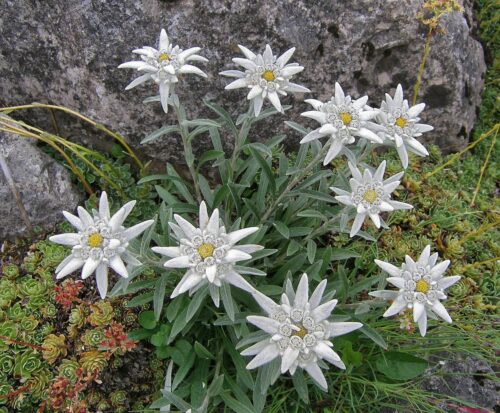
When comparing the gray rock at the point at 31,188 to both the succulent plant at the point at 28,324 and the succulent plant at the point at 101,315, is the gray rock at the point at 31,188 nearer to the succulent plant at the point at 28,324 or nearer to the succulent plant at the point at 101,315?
the succulent plant at the point at 28,324

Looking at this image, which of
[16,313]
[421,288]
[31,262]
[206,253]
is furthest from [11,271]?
[421,288]

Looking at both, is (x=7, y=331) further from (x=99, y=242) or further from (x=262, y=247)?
(x=262, y=247)

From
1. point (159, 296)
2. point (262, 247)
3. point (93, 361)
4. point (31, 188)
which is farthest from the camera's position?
point (31, 188)

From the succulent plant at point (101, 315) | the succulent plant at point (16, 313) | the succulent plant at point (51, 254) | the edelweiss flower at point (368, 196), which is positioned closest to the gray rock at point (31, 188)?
the succulent plant at point (51, 254)

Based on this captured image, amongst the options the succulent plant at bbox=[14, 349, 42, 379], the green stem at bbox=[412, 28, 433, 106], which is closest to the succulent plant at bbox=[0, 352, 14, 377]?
the succulent plant at bbox=[14, 349, 42, 379]

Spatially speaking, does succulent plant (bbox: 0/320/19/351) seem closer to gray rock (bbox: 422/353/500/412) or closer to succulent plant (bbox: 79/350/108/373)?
succulent plant (bbox: 79/350/108/373)
